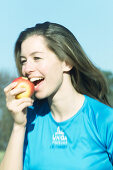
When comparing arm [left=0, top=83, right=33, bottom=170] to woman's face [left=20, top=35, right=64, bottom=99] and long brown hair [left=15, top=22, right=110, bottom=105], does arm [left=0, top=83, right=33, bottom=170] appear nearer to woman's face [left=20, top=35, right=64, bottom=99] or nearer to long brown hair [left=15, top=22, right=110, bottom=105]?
woman's face [left=20, top=35, right=64, bottom=99]

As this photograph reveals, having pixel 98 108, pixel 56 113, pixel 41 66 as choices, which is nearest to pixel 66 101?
pixel 56 113

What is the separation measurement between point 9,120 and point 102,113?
31.9 metres

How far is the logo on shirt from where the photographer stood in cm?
480

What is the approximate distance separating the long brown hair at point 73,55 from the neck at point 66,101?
0.48 feet

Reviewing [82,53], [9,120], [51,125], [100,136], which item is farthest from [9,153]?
[9,120]

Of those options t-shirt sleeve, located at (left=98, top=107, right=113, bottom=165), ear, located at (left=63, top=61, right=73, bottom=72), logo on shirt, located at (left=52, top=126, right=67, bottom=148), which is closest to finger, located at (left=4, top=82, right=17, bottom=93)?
ear, located at (left=63, top=61, right=73, bottom=72)

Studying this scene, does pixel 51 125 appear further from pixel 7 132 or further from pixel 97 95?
pixel 7 132

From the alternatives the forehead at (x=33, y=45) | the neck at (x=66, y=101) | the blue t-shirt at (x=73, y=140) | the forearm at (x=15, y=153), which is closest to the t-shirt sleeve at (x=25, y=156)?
the blue t-shirt at (x=73, y=140)

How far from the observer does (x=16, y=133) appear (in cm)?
483

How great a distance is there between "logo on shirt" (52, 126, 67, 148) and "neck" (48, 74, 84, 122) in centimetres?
17

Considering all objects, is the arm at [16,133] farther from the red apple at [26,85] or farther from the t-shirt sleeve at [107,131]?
the t-shirt sleeve at [107,131]

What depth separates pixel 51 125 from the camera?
5.00 m

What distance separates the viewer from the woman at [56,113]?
4.64 metres

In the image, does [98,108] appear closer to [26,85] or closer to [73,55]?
Result: [73,55]
